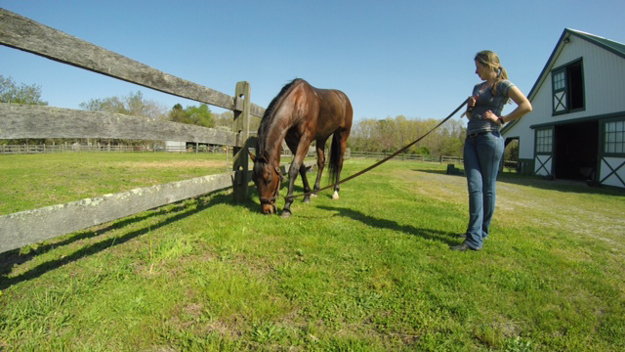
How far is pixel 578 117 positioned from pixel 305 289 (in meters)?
17.6

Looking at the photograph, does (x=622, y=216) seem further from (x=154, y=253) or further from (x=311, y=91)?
(x=154, y=253)

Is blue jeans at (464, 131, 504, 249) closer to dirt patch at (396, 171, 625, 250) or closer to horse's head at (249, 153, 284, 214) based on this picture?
dirt patch at (396, 171, 625, 250)

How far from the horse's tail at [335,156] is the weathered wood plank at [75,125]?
13.4 ft

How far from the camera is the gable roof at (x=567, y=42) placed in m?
12.2

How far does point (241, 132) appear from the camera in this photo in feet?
15.3

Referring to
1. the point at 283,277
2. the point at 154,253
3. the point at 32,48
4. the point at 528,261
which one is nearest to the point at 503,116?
the point at 528,261

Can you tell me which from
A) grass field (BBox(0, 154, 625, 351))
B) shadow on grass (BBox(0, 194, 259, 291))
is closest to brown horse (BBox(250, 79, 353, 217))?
grass field (BBox(0, 154, 625, 351))

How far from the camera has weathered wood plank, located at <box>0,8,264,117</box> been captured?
1.65 meters

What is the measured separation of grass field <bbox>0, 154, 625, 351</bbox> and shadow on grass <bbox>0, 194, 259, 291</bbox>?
2cm

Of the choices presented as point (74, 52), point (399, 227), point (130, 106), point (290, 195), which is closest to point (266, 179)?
point (290, 195)

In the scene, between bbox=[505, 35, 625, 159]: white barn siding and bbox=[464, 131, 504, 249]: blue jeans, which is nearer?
bbox=[464, 131, 504, 249]: blue jeans

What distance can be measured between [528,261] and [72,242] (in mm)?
4668

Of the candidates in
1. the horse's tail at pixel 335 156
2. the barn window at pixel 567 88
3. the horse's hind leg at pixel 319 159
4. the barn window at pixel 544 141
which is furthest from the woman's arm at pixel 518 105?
the barn window at pixel 544 141

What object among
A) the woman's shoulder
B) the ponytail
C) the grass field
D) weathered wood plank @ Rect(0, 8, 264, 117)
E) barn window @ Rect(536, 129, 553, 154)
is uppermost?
barn window @ Rect(536, 129, 553, 154)
